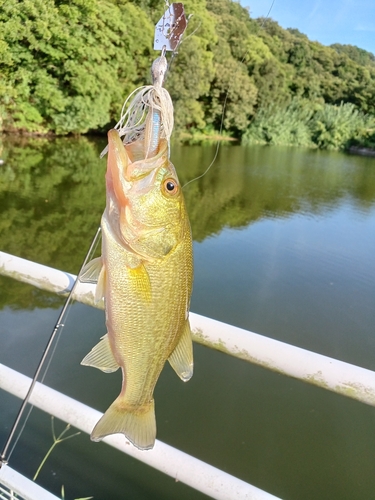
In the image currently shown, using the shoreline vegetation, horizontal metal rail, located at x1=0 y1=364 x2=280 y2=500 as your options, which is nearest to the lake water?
horizontal metal rail, located at x1=0 y1=364 x2=280 y2=500

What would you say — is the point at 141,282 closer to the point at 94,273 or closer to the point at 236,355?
the point at 94,273

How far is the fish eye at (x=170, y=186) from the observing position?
104 centimetres

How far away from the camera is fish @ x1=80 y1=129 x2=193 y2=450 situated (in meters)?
1.00

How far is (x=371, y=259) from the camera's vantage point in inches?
317

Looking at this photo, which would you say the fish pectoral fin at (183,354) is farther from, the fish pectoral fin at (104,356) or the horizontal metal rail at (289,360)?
the horizontal metal rail at (289,360)

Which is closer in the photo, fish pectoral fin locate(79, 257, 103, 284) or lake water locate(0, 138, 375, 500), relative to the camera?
fish pectoral fin locate(79, 257, 103, 284)

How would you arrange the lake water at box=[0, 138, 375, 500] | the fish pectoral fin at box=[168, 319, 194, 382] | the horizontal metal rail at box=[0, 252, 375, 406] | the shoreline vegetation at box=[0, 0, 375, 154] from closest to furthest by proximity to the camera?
1. the fish pectoral fin at box=[168, 319, 194, 382]
2. the horizontal metal rail at box=[0, 252, 375, 406]
3. the lake water at box=[0, 138, 375, 500]
4. the shoreline vegetation at box=[0, 0, 375, 154]

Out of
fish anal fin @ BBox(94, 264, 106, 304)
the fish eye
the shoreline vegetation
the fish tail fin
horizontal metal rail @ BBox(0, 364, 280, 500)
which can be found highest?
the shoreline vegetation

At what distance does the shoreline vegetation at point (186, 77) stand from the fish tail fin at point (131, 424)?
947 cm

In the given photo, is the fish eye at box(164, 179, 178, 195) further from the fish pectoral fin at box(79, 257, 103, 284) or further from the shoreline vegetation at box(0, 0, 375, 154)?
the shoreline vegetation at box(0, 0, 375, 154)

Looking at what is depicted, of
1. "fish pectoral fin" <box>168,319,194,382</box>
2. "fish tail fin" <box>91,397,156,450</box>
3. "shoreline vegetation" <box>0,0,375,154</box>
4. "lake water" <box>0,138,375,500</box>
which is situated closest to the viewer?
"fish tail fin" <box>91,397,156,450</box>

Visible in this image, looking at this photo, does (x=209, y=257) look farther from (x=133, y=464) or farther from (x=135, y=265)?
(x=135, y=265)

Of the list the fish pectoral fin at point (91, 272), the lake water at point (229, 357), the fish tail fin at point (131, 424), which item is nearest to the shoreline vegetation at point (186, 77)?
the lake water at point (229, 357)

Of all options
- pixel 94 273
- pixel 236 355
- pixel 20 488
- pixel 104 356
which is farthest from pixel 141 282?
pixel 20 488
